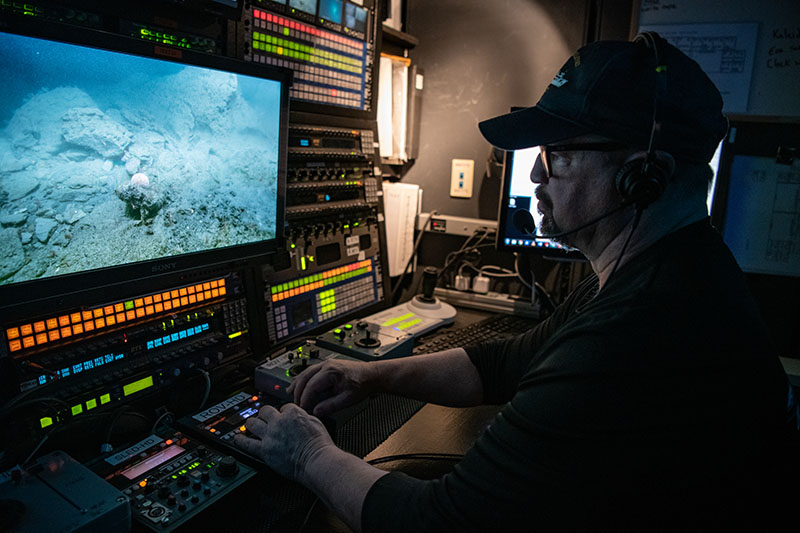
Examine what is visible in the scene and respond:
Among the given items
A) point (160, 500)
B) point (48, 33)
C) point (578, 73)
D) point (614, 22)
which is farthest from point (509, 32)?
point (160, 500)

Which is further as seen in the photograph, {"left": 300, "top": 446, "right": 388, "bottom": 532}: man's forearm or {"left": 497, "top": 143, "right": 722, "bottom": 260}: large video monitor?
{"left": 497, "top": 143, "right": 722, "bottom": 260}: large video monitor

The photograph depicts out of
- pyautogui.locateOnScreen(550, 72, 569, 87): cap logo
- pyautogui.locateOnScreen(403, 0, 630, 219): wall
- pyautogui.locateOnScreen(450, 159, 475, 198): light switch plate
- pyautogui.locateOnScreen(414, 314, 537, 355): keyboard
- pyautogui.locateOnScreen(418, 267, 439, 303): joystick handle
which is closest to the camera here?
pyautogui.locateOnScreen(550, 72, 569, 87): cap logo

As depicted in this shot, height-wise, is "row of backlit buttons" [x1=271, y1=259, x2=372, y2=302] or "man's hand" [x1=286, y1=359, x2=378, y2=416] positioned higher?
"row of backlit buttons" [x1=271, y1=259, x2=372, y2=302]

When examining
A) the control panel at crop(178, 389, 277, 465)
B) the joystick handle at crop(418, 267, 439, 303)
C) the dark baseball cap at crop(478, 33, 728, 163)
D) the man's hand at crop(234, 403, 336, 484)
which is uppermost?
the dark baseball cap at crop(478, 33, 728, 163)

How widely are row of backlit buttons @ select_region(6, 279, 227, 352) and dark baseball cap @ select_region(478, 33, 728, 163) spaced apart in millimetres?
875

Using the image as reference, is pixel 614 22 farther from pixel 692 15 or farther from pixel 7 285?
pixel 7 285

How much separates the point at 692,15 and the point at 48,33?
213cm

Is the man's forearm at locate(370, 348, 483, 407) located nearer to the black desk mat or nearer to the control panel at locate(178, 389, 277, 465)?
the black desk mat

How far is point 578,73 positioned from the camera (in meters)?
0.81

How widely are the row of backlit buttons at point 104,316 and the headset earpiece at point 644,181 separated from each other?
932 millimetres

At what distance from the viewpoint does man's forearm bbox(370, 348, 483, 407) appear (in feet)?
3.74

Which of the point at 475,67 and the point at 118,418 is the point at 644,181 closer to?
the point at 118,418

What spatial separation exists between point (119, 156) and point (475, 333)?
115 centimetres

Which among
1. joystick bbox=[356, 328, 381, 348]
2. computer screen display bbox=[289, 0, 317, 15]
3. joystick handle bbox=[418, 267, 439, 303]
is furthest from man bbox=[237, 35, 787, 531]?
joystick handle bbox=[418, 267, 439, 303]
